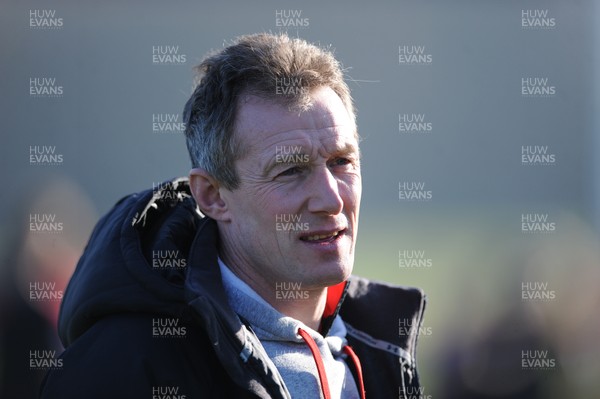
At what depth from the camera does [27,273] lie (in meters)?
3.48

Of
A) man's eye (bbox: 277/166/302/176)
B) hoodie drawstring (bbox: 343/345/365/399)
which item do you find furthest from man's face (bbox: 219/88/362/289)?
hoodie drawstring (bbox: 343/345/365/399)

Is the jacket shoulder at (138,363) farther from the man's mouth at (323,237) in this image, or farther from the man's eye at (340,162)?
the man's eye at (340,162)

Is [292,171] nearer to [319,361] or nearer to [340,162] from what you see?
[340,162]

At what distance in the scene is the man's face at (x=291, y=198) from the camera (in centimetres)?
174

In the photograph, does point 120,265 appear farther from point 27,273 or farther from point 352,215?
point 27,273

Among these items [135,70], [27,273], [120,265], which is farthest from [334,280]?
[135,70]

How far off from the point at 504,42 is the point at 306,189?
100 inches

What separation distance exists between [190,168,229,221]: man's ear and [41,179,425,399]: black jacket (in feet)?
0.11

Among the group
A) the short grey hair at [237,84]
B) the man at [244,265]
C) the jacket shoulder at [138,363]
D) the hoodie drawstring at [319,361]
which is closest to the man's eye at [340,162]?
the man at [244,265]

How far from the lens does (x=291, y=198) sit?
1743mm

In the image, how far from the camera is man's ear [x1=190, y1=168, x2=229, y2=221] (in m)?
1.84

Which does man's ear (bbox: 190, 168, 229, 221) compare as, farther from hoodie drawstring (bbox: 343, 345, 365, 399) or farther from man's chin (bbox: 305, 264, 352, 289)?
hoodie drawstring (bbox: 343, 345, 365, 399)

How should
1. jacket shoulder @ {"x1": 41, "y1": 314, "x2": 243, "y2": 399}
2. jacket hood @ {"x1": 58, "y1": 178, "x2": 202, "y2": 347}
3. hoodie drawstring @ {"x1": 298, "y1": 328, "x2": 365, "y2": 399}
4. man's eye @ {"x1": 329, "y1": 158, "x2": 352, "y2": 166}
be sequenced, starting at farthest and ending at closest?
man's eye @ {"x1": 329, "y1": 158, "x2": 352, "y2": 166}, hoodie drawstring @ {"x1": 298, "y1": 328, "x2": 365, "y2": 399}, jacket hood @ {"x1": 58, "y1": 178, "x2": 202, "y2": 347}, jacket shoulder @ {"x1": 41, "y1": 314, "x2": 243, "y2": 399}

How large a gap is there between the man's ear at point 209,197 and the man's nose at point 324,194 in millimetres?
234
